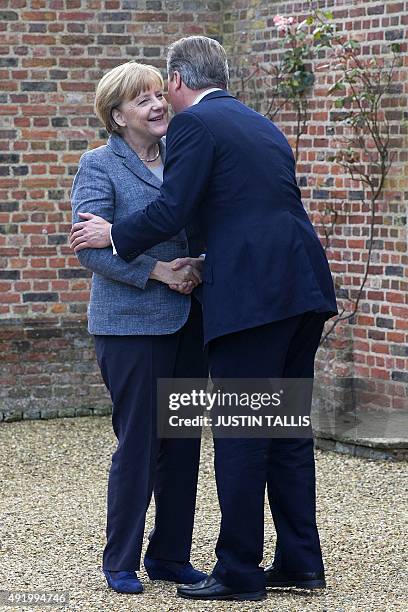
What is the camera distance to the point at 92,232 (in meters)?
4.36

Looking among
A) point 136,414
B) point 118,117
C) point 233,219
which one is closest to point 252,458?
point 136,414

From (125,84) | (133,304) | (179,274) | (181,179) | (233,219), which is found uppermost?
(125,84)

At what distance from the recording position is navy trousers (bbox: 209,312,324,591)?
4219mm

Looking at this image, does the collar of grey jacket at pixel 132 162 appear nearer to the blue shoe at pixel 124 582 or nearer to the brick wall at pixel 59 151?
the blue shoe at pixel 124 582

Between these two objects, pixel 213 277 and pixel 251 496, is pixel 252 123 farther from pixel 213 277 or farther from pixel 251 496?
pixel 251 496

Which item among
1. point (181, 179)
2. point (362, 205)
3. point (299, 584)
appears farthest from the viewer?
point (362, 205)

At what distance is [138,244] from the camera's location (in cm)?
425

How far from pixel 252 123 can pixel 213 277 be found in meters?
0.54

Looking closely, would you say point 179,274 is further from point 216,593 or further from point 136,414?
point 216,593

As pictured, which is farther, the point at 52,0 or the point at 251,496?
the point at 52,0

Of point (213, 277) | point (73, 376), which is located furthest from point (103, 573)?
point (73, 376)

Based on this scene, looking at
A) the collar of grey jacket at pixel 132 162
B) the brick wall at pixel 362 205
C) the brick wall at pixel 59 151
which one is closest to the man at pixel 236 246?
the collar of grey jacket at pixel 132 162

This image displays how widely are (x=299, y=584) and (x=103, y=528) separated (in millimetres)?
1279

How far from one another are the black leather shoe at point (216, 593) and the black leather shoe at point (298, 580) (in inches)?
6.2
